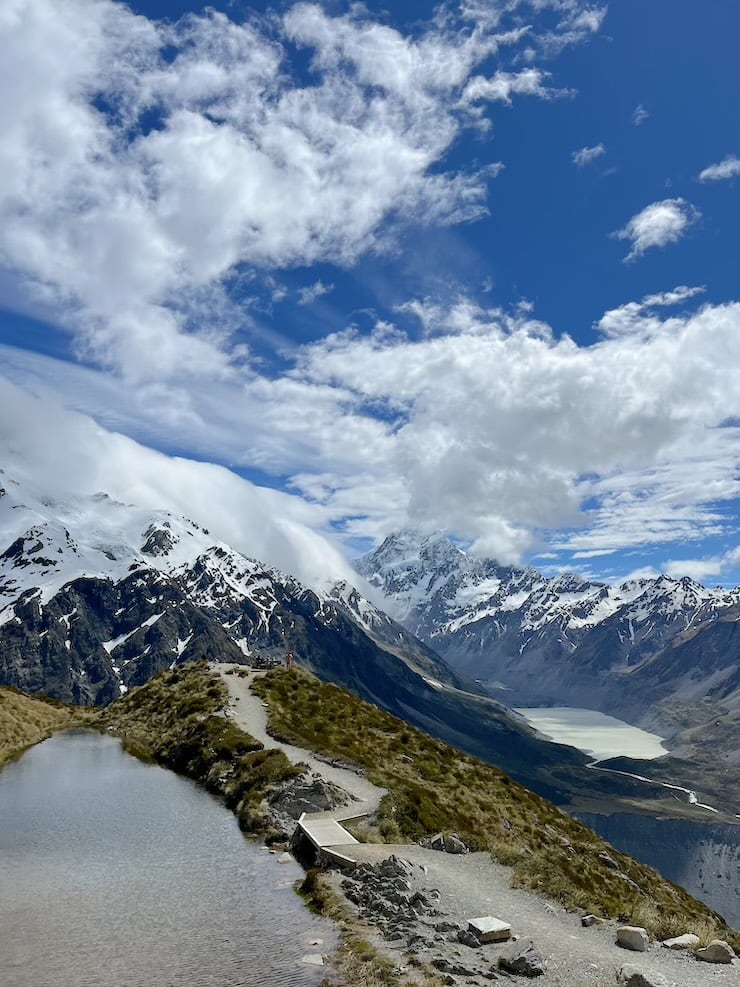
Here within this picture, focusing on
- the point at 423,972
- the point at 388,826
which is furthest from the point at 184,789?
the point at 423,972

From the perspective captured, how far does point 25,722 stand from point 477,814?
6185cm

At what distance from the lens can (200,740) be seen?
5891 centimetres

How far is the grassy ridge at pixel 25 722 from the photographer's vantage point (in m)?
72.0

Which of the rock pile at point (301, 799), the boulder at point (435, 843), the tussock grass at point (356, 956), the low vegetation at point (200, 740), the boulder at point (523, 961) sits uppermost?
the boulder at point (523, 961)

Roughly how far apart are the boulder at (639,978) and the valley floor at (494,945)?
0.31 metres

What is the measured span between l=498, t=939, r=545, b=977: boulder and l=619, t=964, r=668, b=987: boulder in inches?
80.0

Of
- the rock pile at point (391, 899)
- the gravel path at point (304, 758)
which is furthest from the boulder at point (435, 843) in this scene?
the rock pile at point (391, 899)

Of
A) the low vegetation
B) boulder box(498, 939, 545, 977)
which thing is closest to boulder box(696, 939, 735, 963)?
boulder box(498, 939, 545, 977)

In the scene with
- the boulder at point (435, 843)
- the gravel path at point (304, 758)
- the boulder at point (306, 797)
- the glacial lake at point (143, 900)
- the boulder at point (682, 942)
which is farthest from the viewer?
the gravel path at point (304, 758)

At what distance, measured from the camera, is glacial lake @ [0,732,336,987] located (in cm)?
1867

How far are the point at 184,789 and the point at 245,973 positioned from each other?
30.2 m

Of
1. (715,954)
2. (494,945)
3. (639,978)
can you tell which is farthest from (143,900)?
(715,954)

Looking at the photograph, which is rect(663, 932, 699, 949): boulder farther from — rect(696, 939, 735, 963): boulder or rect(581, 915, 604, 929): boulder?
rect(581, 915, 604, 929): boulder

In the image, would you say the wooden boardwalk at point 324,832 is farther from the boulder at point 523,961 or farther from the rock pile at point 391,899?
the boulder at point 523,961
